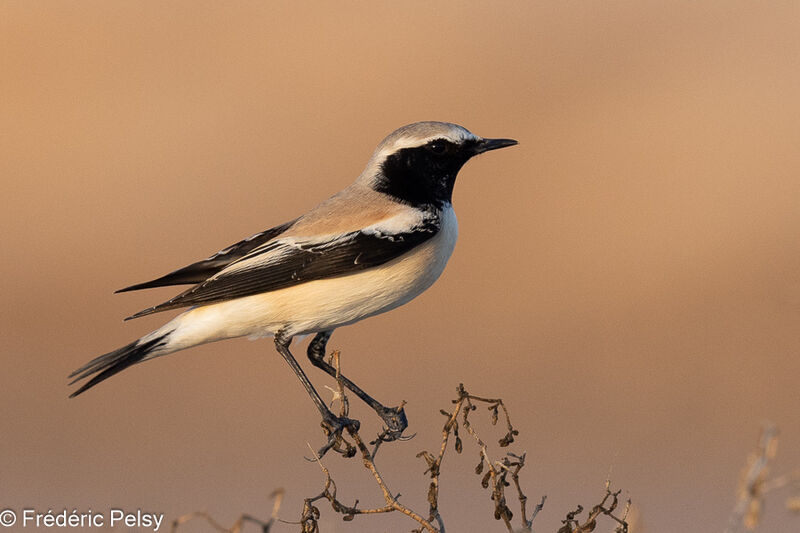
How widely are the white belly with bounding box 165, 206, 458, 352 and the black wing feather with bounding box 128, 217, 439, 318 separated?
0.05 m

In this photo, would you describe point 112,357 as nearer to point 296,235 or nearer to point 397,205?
point 296,235

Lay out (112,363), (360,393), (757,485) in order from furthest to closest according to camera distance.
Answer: (360,393)
(112,363)
(757,485)

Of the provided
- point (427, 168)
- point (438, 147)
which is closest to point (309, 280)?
point (427, 168)

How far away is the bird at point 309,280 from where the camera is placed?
17.4 ft

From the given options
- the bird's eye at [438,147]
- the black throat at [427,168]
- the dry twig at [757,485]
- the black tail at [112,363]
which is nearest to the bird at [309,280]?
the black tail at [112,363]

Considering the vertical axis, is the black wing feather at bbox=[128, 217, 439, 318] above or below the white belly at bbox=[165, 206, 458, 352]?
above

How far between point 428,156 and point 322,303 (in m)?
1.13

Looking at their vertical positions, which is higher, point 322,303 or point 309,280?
point 309,280

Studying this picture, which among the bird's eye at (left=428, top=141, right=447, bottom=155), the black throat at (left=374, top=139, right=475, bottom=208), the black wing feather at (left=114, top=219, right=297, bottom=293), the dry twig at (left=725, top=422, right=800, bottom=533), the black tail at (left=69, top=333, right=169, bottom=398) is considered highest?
the bird's eye at (left=428, top=141, right=447, bottom=155)

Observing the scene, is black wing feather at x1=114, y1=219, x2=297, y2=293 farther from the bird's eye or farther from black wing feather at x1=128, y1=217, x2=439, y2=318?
the bird's eye

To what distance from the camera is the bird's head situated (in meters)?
5.84

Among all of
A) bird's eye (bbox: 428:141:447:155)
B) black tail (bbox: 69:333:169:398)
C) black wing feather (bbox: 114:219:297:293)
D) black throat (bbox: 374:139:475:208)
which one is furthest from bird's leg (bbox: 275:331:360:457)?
bird's eye (bbox: 428:141:447:155)

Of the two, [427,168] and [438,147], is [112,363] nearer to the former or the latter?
[427,168]

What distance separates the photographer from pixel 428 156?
586 centimetres
